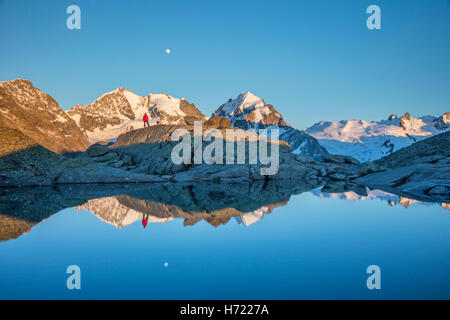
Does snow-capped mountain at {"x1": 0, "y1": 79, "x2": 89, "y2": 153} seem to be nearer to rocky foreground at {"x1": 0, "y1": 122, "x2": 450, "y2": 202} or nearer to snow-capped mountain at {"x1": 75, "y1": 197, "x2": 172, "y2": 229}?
rocky foreground at {"x1": 0, "y1": 122, "x2": 450, "y2": 202}

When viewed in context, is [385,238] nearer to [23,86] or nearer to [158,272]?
[158,272]

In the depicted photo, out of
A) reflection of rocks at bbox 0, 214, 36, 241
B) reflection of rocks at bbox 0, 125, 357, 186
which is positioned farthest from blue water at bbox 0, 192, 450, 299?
reflection of rocks at bbox 0, 125, 357, 186

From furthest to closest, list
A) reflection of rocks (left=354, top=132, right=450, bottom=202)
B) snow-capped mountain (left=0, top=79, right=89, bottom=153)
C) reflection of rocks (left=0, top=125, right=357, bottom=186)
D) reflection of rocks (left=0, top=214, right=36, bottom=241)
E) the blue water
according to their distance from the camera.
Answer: snow-capped mountain (left=0, top=79, right=89, bottom=153) < reflection of rocks (left=0, top=125, right=357, bottom=186) < reflection of rocks (left=354, top=132, right=450, bottom=202) < reflection of rocks (left=0, top=214, right=36, bottom=241) < the blue water

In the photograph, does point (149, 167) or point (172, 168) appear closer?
point (172, 168)

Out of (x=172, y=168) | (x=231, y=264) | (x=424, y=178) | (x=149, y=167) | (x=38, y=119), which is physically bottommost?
(x=231, y=264)

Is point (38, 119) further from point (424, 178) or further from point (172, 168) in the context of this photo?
point (424, 178)

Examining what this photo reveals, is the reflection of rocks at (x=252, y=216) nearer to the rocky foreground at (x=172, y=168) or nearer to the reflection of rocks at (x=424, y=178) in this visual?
the reflection of rocks at (x=424, y=178)

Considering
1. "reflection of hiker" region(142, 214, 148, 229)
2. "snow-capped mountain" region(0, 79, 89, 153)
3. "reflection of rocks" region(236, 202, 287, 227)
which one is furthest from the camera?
"snow-capped mountain" region(0, 79, 89, 153)

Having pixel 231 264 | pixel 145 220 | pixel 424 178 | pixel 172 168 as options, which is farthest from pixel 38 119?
pixel 231 264

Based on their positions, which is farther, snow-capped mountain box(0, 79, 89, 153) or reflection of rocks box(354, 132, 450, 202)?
snow-capped mountain box(0, 79, 89, 153)

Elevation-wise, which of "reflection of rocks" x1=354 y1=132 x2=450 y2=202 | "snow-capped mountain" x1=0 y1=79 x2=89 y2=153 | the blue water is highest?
"snow-capped mountain" x1=0 y1=79 x2=89 y2=153
